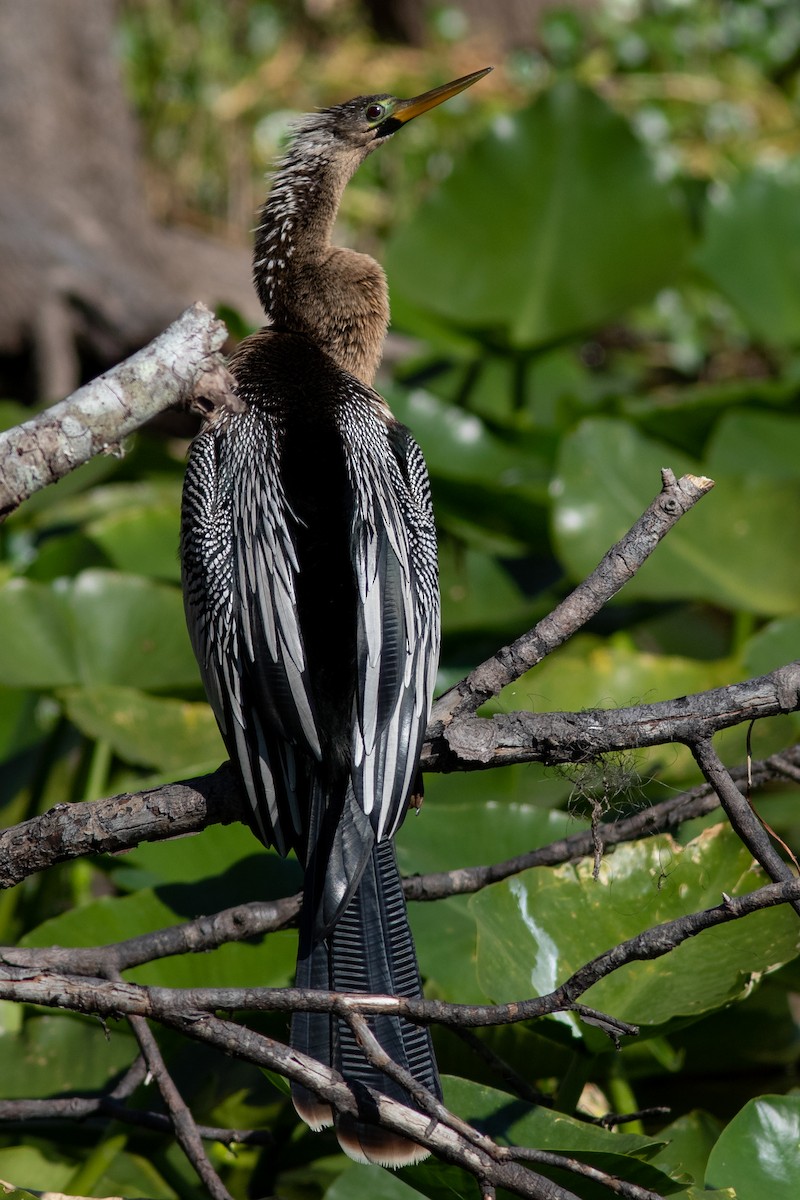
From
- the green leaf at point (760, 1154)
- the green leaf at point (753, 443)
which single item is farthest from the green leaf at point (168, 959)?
the green leaf at point (753, 443)

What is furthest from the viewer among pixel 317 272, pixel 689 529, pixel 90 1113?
pixel 689 529

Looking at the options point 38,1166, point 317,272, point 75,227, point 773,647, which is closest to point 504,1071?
point 38,1166

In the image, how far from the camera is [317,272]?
6.82 feet

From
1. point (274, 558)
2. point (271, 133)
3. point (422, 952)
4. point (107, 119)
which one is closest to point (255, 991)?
point (274, 558)

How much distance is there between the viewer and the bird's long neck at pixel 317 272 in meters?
2.06

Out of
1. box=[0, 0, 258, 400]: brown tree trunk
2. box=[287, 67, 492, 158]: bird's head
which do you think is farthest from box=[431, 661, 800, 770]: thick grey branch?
box=[0, 0, 258, 400]: brown tree trunk

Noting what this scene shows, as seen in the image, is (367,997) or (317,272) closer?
(367,997)

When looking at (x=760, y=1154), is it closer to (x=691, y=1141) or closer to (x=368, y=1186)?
(x=691, y=1141)

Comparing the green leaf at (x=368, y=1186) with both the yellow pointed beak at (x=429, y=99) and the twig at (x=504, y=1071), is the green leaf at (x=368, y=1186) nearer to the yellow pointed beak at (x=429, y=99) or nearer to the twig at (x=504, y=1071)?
the twig at (x=504, y=1071)

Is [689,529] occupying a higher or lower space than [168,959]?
higher

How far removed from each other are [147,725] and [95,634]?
28 centimetres

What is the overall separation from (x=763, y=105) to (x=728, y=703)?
6032 millimetres

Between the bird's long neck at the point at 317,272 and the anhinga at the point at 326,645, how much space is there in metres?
0.13

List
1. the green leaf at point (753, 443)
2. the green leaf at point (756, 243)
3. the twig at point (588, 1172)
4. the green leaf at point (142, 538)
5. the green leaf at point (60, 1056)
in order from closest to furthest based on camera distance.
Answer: the twig at point (588, 1172) → the green leaf at point (60, 1056) → the green leaf at point (142, 538) → the green leaf at point (753, 443) → the green leaf at point (756, 243)
